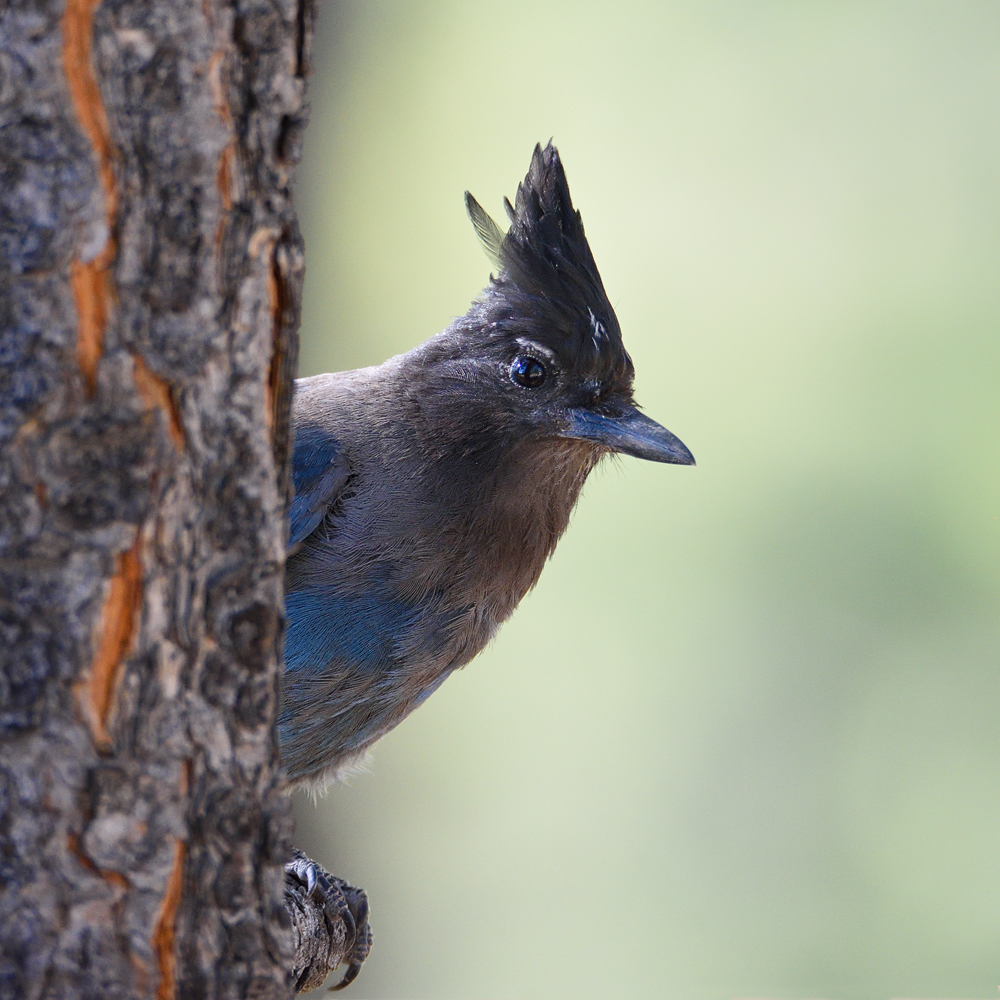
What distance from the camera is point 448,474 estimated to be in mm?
2727

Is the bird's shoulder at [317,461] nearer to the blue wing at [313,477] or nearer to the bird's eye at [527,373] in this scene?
the blue wing at [313,477]

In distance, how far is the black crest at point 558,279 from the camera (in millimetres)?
2736

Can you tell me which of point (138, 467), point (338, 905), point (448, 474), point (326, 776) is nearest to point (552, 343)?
point (448, 474)

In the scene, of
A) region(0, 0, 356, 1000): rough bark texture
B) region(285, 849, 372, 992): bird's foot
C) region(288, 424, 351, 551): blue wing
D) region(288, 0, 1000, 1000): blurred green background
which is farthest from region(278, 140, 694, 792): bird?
region(288, 0, 1000, 1000): blurred green background

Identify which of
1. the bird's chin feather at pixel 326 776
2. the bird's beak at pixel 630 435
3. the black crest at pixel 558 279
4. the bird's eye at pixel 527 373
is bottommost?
the bird's chin feather at pixel 326 776

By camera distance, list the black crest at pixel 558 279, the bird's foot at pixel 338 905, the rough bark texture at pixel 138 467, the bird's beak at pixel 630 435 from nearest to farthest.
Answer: the rough bark texture at pixel 138 467
the bird's beak at pixel 630 435
the black crest at pixel 558 279
the bird's foot at pixel 338 905

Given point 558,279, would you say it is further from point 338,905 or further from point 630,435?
point 338,905

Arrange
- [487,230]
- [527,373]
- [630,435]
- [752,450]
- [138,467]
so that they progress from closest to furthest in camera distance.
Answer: [138,467], [630,435], [527,373], [487,230], [752,450]

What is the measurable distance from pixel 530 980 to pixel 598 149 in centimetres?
366

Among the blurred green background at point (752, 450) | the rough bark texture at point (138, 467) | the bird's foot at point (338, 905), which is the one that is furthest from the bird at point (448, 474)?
the blurred green background at point (752, 450)

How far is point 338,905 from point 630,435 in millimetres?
1386

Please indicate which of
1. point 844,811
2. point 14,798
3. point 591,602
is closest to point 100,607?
point 14,798

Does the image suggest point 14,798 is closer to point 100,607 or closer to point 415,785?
point 100,607

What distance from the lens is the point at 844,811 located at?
16.1 ft
